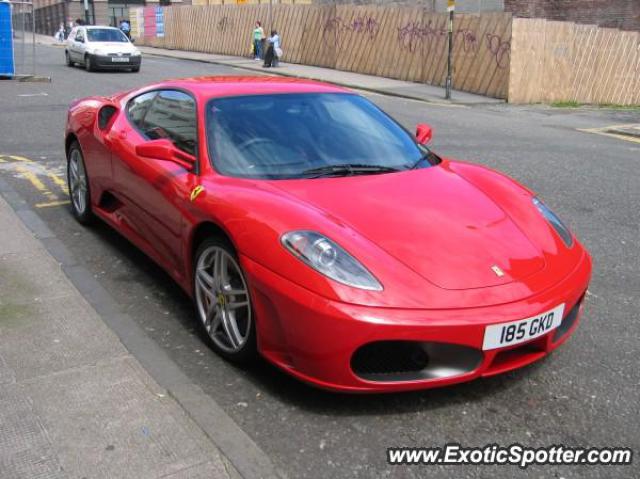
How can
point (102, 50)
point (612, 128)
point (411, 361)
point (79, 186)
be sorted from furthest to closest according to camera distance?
point (102, 50) → point (612, 128) → point (79, 186) → point (411, 361)

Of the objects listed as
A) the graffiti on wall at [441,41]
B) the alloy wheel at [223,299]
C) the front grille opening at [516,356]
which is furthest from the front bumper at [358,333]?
the graffiti on wall at [441,41]

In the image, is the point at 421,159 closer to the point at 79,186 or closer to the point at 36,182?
the point at 79,186

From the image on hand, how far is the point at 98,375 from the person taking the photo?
3404mm

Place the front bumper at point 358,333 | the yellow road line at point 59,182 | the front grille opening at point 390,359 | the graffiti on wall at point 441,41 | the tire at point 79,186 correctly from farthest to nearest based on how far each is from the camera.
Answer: the graffiti on wall at point 441,41, the yellow road line at point 59,182, the tire at point 79,186, the front grille opening at point 390,359, the front bumper at point 358,333

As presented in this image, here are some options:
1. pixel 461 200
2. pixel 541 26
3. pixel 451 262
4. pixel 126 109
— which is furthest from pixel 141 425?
pixel 541 26

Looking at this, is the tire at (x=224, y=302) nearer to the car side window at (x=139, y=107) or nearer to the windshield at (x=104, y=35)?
the car side window at (x=139, y=107)

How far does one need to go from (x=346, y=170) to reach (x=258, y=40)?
28.1 meters

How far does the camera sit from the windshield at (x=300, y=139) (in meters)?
3.95

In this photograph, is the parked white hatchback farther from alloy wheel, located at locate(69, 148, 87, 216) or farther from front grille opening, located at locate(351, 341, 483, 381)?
front grille opening, located at locate(351, 341, 483, 381)

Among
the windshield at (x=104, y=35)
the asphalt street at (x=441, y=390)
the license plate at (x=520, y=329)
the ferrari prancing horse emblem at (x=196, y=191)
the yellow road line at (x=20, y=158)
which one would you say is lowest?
the yellow road line at (x=20, y=158)

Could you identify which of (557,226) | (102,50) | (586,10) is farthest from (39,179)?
(586,10)

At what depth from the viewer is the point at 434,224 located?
11.3 ft

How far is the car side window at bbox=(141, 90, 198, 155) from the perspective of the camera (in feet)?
13.9

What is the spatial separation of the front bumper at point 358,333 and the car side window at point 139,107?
7.30 feet
